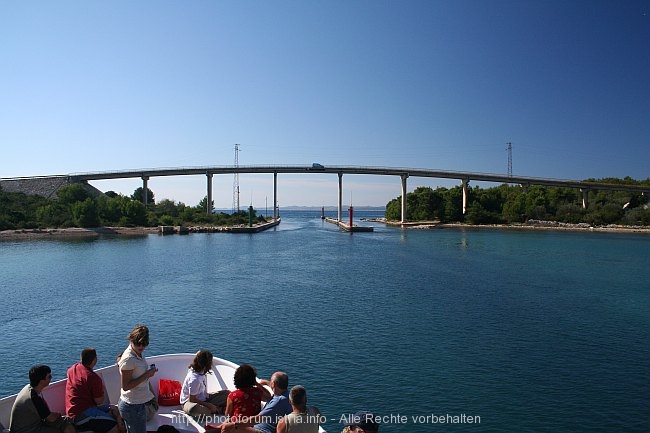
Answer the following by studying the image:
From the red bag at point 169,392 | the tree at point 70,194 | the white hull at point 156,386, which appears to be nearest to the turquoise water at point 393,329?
the white hull at point 156,386

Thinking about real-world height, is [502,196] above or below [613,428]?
above

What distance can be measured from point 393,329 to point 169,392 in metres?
13.3

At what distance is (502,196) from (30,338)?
129 metres

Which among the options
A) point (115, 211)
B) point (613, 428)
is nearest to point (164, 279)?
point (613, 428)

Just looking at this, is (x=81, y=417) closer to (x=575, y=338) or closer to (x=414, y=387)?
(x=414, y=387)

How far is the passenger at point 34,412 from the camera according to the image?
6.72 m

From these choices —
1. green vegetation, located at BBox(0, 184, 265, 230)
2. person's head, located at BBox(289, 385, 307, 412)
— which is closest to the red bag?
person's head, located at BBox(289, 385, 307, 412)

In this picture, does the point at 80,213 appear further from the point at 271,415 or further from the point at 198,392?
the point at 271,415

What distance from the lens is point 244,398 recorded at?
7.27 meters

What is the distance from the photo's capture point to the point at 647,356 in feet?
55.9

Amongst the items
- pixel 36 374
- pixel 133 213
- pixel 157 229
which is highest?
pixel 133 213

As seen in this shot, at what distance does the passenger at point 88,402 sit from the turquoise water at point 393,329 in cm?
559

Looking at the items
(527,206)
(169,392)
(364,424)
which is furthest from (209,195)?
(364,424)

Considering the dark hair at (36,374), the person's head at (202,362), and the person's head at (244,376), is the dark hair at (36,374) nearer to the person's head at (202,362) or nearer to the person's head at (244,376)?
the person's head at (202,362)
